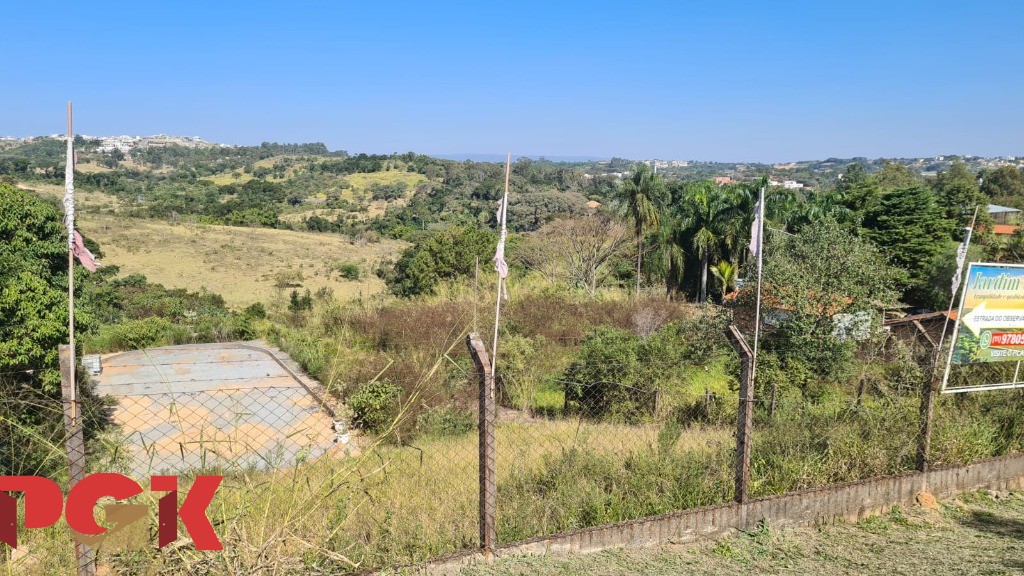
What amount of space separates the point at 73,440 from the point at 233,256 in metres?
41.4

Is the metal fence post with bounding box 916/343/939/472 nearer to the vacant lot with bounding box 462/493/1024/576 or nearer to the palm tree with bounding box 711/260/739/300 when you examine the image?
the vacant lot with bounding box 462/493/1024/576

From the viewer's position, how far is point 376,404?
447 inches

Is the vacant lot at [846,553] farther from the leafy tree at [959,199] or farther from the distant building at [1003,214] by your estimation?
the distant building at [1003,214]

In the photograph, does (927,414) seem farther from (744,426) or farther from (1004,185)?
(1004,185)

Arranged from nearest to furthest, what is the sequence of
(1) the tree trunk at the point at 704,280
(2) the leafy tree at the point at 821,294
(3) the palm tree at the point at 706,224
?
1. (2) the leafy tree at the point at 821,294
2. (3) the palm tree at the point at 706,224
3. (1) the tree trunk at the point at 704,280

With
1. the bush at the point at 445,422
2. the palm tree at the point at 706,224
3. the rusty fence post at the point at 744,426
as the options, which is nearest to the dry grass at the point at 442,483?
the rusty fence post at the point at 744,426

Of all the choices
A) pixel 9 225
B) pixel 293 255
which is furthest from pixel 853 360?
pixel 293 255

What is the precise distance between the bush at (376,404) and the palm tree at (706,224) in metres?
19.7

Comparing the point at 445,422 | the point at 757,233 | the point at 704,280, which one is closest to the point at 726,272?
the point at 704,280

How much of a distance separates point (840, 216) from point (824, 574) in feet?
104

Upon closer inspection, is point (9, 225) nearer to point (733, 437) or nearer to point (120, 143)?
point (733, 437)

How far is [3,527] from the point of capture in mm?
3471

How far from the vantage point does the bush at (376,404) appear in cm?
1124

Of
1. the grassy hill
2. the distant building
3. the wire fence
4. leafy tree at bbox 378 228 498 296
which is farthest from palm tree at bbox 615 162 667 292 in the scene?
the distant building
